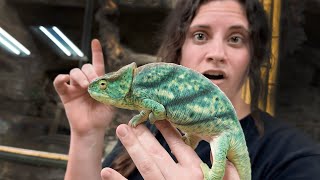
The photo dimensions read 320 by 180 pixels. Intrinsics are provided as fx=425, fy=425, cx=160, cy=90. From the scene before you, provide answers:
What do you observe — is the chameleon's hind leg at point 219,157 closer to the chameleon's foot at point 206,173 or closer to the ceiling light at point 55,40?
the chameleon's foot at point 206,173

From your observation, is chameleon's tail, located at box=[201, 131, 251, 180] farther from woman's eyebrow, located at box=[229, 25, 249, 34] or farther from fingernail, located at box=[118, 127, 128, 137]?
woman's eyebrow, located at box=[229, 25, 249, 34]

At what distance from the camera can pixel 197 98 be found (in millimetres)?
570

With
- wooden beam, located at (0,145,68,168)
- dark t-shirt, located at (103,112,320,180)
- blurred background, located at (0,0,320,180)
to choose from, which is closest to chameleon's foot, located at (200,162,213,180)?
dark t-shirt, located at (103,112,320,180)

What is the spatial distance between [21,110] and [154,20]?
2.62 feet

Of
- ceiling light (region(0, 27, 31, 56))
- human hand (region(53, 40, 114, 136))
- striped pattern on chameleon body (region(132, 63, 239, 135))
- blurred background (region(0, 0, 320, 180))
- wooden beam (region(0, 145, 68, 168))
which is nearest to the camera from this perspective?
striped pattern on chameleon body (region(132, 63, 239, 135))

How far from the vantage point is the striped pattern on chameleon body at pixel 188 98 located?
570mm

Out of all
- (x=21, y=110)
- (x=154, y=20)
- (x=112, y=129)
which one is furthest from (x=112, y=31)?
(x=21, y=110)

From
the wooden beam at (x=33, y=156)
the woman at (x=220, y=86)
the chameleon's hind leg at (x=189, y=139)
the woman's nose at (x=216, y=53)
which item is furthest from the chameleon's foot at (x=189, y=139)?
the wooden beam at (x=33, y=156)

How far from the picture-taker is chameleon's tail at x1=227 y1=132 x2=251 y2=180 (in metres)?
0.59

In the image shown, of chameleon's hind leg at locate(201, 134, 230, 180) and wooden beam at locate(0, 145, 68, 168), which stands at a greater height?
chameleon's hind leg at locate(201, 134, 230, 180)

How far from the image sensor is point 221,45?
888 millimetres

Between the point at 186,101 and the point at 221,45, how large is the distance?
35 centimetres

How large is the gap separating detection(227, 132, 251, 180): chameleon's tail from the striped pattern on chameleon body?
0.02 meters

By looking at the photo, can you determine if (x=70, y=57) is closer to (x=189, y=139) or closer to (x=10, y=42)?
(x=10, y=42)
